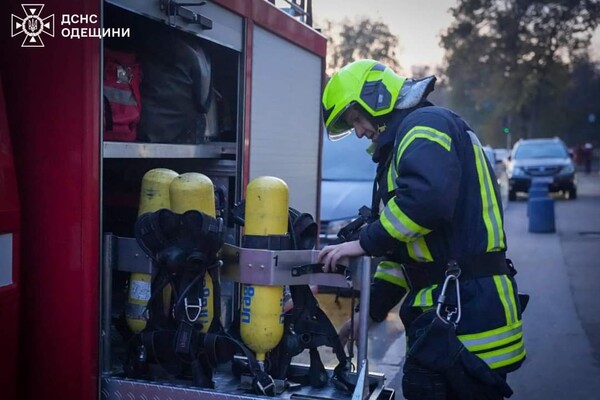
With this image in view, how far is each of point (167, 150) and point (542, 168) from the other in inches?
782

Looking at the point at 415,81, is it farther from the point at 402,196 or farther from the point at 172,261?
the point at 172,261

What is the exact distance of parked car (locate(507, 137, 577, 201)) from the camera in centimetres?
2194

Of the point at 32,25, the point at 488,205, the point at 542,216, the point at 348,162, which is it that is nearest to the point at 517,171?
the point at 542,216

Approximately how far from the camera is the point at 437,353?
9.42 feet

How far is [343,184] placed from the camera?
8789 millimetres

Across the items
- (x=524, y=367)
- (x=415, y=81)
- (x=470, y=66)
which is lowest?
(x=524, y=367)

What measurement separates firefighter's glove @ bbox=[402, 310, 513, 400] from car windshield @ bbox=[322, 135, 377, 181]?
5.90m

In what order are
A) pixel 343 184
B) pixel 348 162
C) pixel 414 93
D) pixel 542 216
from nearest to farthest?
pixel 414 93 → pixel 343 184 → pixel 348 162 → pixel 542 216

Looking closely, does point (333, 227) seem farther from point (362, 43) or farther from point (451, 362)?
point (362, 43)

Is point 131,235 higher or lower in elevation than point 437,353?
higher

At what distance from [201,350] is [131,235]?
1.29m

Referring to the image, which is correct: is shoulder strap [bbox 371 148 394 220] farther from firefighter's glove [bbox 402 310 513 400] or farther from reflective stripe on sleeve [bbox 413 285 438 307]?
firefighter's glove [bbox 402 310 513 400]

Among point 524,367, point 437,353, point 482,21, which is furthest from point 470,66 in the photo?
point 437,353

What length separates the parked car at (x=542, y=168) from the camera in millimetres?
21938
